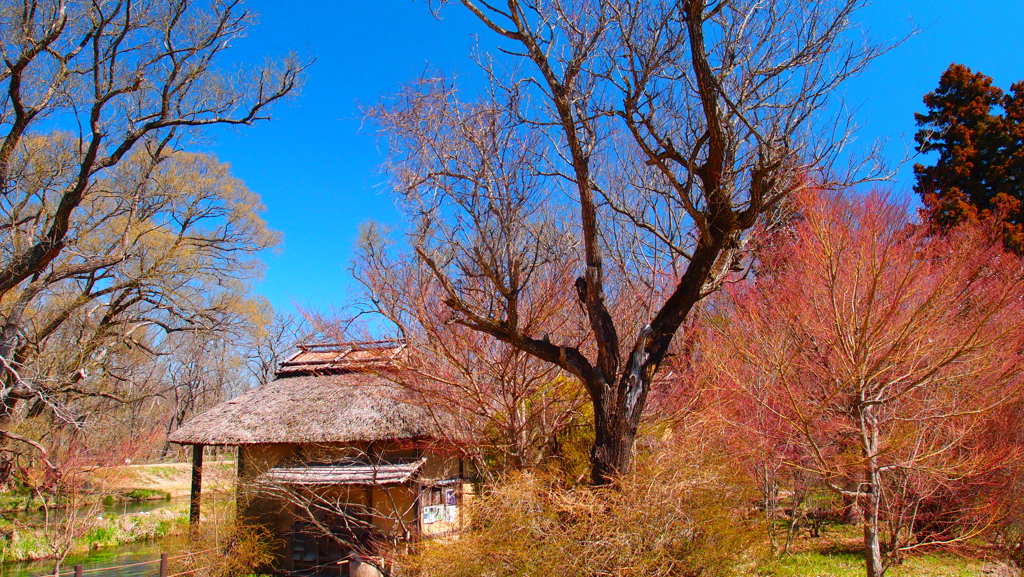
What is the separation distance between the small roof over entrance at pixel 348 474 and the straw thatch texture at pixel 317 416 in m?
0.51

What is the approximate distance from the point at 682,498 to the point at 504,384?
3405 millimetres

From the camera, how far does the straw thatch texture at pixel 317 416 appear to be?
39.0 ft

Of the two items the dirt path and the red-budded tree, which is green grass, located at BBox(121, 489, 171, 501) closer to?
the dirt path

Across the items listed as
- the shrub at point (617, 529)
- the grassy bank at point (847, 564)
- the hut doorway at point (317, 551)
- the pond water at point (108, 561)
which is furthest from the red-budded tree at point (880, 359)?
the pond water at point (108, 561)

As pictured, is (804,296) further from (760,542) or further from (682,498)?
(682,498)

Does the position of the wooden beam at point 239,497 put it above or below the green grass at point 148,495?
above

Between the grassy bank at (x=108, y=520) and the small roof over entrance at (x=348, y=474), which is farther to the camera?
the grassy bank at (x=108, y=520)

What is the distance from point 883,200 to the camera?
9.64 m

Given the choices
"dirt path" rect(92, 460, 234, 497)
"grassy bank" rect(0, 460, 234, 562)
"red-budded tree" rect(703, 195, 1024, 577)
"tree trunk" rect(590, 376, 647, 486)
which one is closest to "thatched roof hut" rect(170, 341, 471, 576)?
"dirt path" rect(92, 460, 234, 497)

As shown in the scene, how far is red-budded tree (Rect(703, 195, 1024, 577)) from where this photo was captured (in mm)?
6332

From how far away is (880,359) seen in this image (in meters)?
6.25

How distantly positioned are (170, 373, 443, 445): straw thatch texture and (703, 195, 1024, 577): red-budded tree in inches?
220

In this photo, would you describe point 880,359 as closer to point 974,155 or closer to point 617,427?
point 617,427

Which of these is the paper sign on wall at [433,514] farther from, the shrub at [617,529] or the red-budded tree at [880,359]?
the red-budded tree at [880,359]
